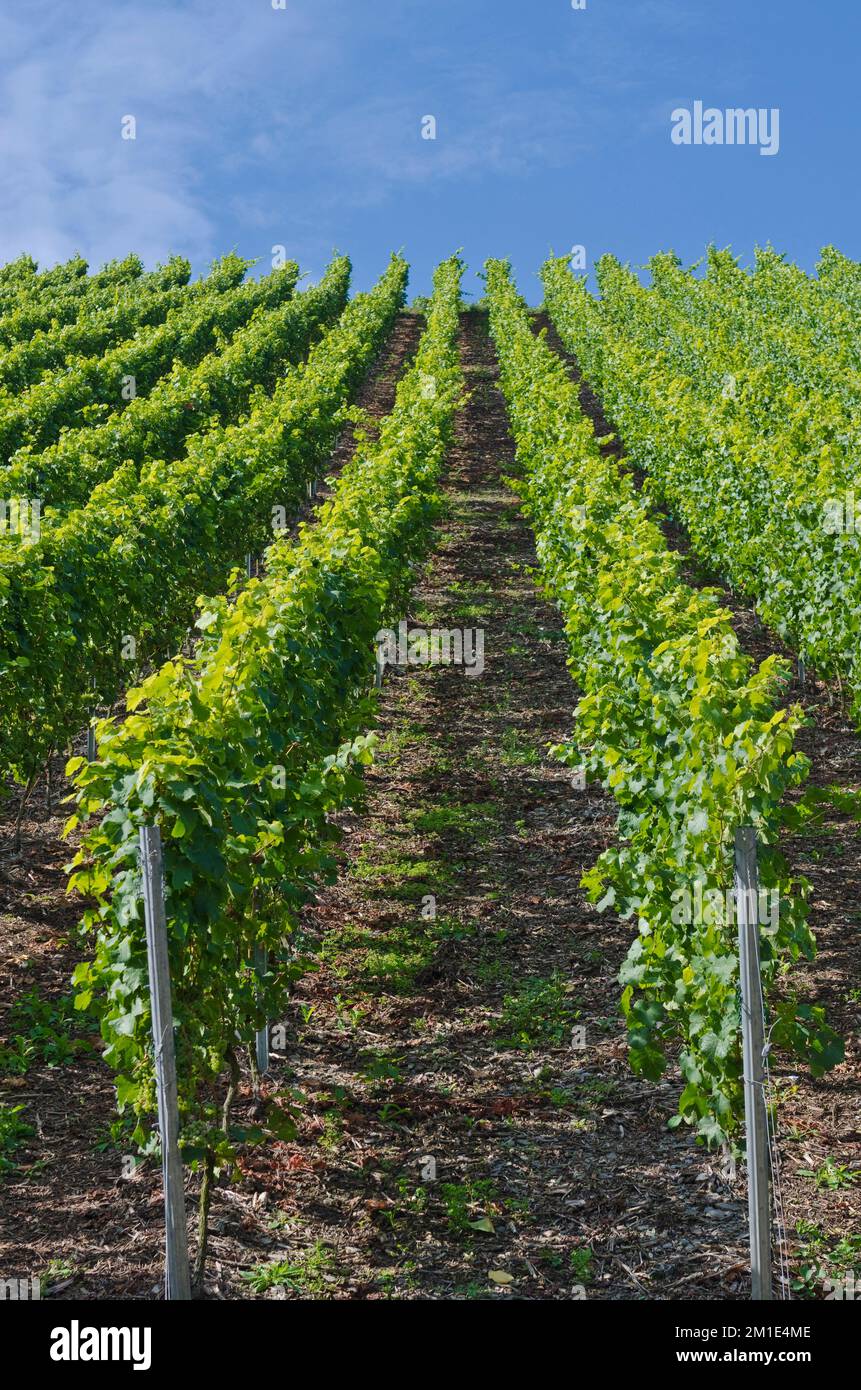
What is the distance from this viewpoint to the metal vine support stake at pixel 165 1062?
470 cm

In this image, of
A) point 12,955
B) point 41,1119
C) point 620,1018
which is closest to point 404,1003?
point 620,1018

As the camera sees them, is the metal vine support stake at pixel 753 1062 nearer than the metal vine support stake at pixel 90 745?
Yes

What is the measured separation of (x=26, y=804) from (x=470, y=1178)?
5.31 meters

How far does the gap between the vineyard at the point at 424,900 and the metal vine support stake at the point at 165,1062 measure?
2 cm

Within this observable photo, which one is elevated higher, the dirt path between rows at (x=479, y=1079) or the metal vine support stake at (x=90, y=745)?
the metal vine support stake at (x=90, y=745)

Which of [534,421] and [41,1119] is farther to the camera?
[534,421]

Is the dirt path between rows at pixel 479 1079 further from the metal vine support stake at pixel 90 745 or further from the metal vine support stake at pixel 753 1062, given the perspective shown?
the metal vine support stake at pixel 90 745

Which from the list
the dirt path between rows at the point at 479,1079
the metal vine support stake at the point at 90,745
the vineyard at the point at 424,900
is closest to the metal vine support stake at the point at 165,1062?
the vineyard at the point at 424,900

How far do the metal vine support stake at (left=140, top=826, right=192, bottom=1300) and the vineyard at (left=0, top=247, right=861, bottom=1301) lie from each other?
0.02m

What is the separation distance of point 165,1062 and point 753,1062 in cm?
227

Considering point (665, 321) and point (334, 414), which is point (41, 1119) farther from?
point (665, 321)

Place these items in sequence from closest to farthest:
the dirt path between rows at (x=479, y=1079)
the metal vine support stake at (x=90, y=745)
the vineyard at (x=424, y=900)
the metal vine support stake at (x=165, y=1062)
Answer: the metal vine support stake at (x=165, y=1062) → the vineyard at (x=424, y=900) → the dirt path between rows at (x=479, y=1079) → the metal vine support stake at (x=90, y=745)

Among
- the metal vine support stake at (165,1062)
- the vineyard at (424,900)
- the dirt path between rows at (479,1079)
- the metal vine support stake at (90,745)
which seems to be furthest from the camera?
the metal vine support stake at (90,745)

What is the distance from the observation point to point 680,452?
1695 centimetres
